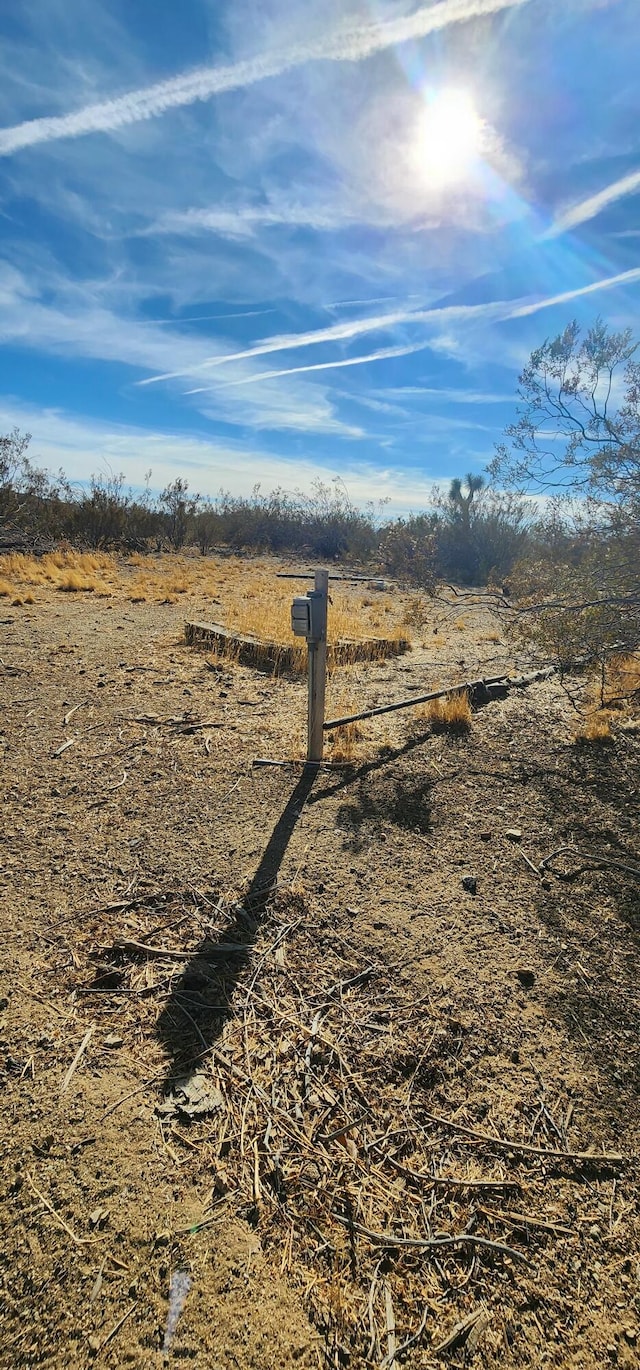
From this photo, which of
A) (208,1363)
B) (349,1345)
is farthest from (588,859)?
(208,1363)

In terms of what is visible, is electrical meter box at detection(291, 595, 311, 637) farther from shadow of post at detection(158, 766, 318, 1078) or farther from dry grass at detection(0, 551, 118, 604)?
dry grass at detection(0, 551, 118, 604)

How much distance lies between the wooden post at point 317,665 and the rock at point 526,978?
2.07m

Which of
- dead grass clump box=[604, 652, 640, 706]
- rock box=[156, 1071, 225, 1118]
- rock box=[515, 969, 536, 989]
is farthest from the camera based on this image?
dead grass clump box=[604, 652, 640, 706]

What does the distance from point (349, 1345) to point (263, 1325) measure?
0.60ft

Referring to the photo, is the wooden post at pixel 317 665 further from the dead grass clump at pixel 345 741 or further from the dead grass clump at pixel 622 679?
the dead grass clump at pixel 622 679

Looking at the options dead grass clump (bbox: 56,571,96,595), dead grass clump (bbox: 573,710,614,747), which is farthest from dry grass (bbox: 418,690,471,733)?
dead grass clump (bbox: 56,571,96,595)

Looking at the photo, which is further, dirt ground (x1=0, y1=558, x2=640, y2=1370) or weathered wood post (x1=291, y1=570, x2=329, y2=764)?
weathered wood post (x1=291, y1=570, x2=329, y2=764)

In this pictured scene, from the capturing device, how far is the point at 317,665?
12.5ft

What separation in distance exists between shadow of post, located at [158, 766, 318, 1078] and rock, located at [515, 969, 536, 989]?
3.38 ft

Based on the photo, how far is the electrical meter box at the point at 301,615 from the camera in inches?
136

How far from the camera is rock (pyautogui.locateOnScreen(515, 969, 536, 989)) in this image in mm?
2200

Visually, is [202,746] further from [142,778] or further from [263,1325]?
[263,1325]

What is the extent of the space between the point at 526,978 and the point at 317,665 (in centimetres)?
216

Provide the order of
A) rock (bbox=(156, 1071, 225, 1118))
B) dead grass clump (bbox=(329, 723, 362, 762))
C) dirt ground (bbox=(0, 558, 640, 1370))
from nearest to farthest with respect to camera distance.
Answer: dirt ground (bbox=(0, 558, 640, 1370)) → rock (bbox=(156, 1071, 225, 1118)) → dead grass clump (bbox=(329, 723, 362, 762))
